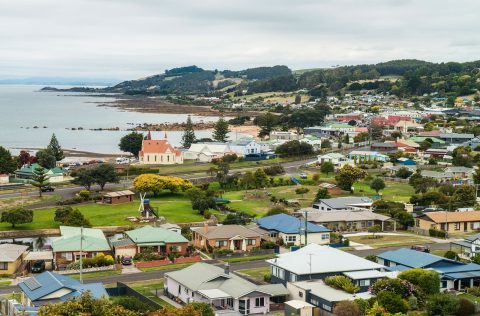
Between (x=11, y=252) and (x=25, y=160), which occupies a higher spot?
(x=25, y=160)

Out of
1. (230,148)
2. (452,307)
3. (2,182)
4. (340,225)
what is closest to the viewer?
(452,307)

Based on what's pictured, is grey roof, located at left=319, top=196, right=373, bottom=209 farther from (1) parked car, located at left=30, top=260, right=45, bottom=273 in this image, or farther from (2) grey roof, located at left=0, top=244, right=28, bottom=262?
(2) grey roof, located at left=0, top=244, right=28, bottom=262

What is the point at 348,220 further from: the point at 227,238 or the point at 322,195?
the point at 227,238

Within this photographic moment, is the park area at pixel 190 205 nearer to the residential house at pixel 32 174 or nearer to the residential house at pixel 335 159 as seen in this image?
the residential house at pixel 335 159

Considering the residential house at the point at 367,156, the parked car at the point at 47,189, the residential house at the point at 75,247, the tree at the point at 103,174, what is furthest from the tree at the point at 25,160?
the residential house at the point at 75,247

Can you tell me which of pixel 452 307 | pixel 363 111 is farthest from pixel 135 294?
pixel 363 111

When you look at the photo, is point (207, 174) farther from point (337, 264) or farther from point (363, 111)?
point (363, 111)

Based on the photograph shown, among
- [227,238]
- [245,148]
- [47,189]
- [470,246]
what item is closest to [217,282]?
[227,238]
